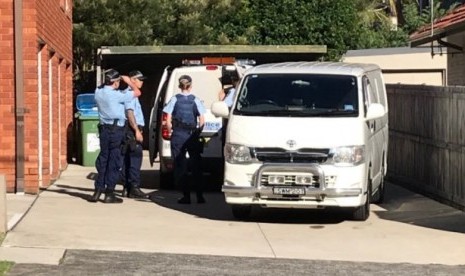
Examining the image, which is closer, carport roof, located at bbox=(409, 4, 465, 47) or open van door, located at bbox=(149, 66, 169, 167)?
open van door, located at bbox=(149, 66, 169, 167)

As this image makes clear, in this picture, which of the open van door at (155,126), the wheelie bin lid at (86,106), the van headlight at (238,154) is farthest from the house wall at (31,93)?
the wheelie bin lid at (86,106)

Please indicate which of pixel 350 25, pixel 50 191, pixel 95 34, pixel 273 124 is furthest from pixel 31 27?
pixel 350 25

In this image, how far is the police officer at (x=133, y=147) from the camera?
1427 cm

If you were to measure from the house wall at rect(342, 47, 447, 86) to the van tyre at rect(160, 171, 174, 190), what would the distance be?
1413 centimetres

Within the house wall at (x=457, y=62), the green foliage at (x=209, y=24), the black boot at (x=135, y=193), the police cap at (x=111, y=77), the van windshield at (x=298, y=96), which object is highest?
the green foliage at (x=209, y=24)

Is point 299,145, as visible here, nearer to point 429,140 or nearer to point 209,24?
point 429,140

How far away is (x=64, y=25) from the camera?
2019 cm

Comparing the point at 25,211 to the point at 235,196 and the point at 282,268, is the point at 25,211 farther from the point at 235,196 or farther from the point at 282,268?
the point at 282,268

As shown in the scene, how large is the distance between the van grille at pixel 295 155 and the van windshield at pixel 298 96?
578 millimetres

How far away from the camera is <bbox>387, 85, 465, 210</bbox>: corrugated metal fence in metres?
13.8

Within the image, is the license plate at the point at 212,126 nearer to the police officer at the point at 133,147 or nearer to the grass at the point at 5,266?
the police officer at the point at 133,147

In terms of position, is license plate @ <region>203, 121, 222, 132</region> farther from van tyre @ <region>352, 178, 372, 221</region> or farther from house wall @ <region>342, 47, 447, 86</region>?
house wall @ <region>342, 47, 447, 86</region>

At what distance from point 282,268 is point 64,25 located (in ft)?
39.2

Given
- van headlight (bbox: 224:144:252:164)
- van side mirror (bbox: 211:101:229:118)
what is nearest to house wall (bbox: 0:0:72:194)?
van side mirror (bbox: 211:101:229:118)
